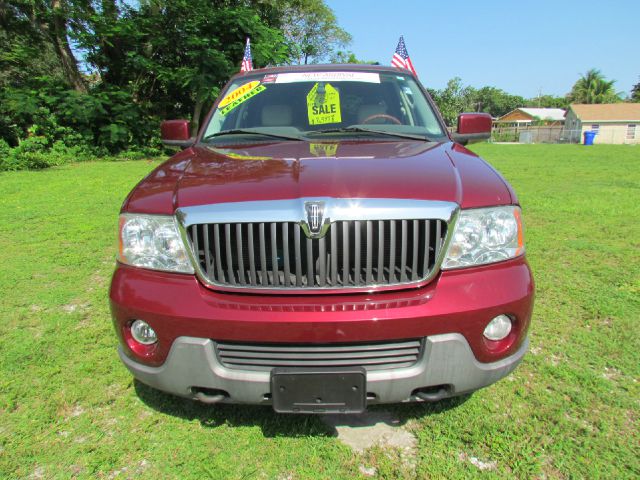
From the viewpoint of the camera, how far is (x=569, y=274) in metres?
3.97

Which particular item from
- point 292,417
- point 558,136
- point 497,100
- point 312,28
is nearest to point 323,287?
point 292,417

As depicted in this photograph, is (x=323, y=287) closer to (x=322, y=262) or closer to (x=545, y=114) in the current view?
(x=322, y=262)

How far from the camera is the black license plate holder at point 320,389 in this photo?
1.68 meters

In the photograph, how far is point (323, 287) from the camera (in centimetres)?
173

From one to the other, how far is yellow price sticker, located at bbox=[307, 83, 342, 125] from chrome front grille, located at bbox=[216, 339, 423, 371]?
167cm

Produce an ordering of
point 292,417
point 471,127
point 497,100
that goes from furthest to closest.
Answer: point 497,100
point 471,127
point 292,417

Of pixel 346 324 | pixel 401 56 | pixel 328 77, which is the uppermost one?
pixel 401 56

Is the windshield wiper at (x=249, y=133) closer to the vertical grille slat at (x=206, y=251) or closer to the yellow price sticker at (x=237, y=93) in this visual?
the yellow price sticker at (x=237, y=93)

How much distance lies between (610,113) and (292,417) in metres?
60.0

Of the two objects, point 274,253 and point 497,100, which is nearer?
point 274,253

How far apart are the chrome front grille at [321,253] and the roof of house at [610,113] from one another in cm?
5805

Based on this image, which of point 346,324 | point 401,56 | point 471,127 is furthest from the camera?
point 401,56

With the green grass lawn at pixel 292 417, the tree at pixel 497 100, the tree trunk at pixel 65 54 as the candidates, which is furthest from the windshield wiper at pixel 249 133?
the tree at pixel 497 100

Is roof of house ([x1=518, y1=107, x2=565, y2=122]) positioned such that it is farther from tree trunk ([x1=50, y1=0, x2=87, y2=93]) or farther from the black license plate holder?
the black license plate holder
